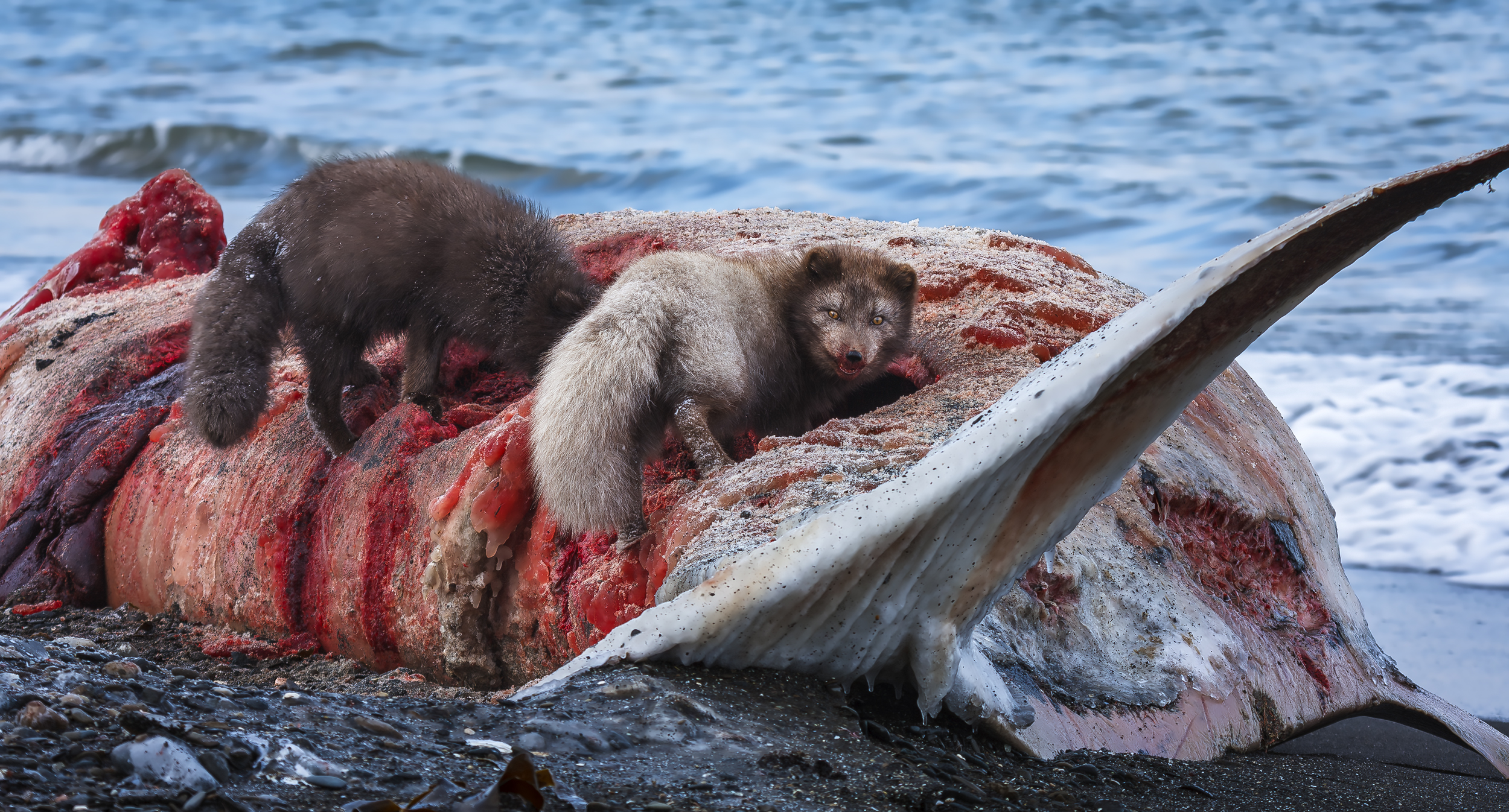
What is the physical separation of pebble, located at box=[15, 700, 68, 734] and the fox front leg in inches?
53.1

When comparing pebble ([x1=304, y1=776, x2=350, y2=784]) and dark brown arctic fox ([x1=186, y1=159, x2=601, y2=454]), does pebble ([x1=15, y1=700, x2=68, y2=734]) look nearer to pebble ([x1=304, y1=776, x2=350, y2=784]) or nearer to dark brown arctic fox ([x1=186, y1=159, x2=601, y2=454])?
pebble ([x1=304, y1=776, x2=350, y2=784])

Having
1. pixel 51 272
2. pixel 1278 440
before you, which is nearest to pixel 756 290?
pixel 1278 440

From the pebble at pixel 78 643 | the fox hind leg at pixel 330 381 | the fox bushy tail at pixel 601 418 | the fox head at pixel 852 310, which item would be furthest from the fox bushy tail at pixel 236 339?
the fox head at pixel 852 310

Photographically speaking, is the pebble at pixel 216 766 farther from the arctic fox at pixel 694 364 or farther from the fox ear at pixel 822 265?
the fox ear at pixel 822 265

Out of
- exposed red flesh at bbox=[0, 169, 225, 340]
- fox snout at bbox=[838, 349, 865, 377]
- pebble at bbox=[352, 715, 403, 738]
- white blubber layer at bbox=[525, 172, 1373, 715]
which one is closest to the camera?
pebble at bbox=[352, 715, 403, 738]

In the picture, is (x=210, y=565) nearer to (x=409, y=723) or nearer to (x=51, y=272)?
(x=409, y=723)

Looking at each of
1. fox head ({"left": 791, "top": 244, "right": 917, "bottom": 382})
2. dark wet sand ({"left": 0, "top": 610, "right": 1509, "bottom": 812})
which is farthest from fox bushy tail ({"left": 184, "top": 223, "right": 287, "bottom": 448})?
fox head ({"left": 791, "top": 244, "right": 917, "bottom": 382})

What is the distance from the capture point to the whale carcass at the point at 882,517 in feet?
6.18

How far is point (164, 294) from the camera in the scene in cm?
464

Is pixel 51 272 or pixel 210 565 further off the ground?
pixel 51 272

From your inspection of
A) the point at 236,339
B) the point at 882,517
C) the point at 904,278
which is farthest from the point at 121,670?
the point at 904,278

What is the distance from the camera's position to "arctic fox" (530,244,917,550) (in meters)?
2.48

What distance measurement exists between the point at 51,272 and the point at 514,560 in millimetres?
3680

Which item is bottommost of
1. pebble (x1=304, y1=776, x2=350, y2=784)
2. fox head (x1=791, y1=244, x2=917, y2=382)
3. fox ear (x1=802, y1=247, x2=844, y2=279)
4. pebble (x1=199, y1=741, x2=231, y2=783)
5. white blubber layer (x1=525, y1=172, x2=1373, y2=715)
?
pebble (x1=304, y1=776, x2=350, y2=784)
